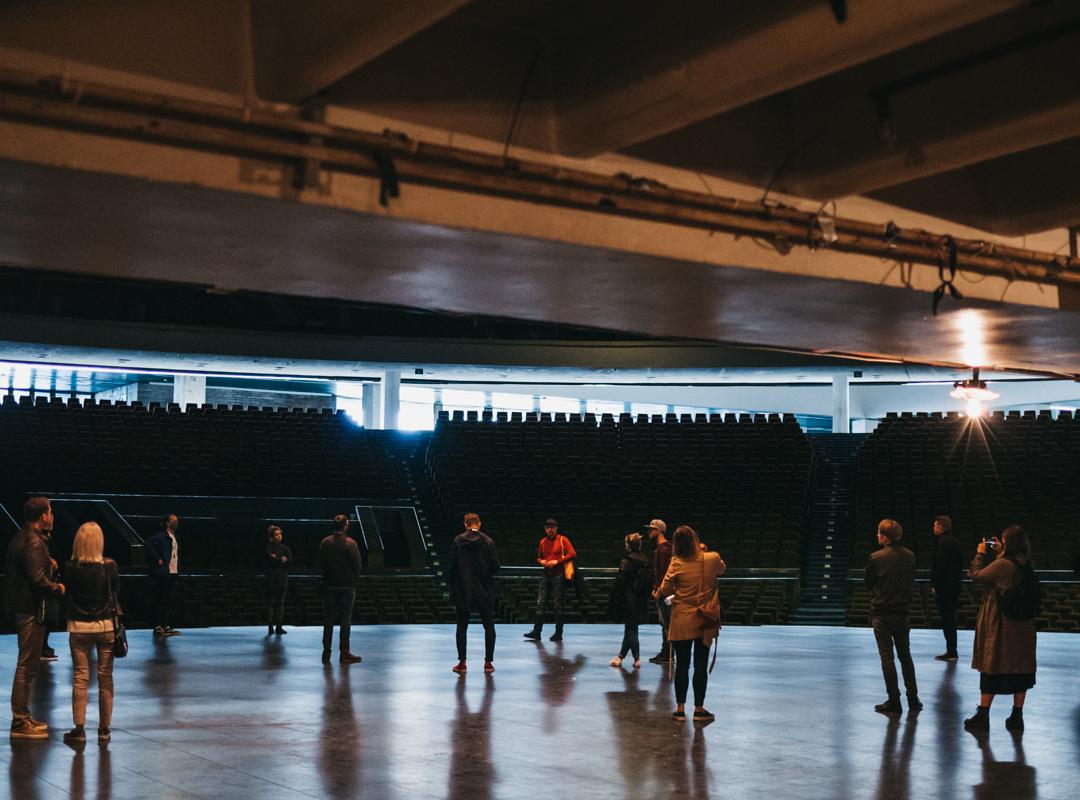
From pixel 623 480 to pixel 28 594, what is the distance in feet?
61.3

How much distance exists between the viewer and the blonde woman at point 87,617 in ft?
26.3

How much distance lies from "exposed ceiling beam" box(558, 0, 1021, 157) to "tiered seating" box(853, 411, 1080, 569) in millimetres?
17971

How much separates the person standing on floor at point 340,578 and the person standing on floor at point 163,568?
13.1 ft

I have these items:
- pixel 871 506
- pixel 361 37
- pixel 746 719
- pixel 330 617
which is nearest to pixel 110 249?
pixel 361 37

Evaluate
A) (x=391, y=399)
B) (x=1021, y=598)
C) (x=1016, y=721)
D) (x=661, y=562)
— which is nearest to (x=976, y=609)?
(x=661, y=562)

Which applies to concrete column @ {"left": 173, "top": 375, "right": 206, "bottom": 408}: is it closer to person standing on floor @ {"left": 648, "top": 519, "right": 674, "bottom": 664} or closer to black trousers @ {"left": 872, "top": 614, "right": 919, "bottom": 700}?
person standing on floor @ {"left": 648, "top": 519, "right": 674, "bottom": 664}

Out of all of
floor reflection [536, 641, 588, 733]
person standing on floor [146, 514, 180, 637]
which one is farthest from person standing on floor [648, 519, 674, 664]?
person standing on floor [146, 514, 180, 637]

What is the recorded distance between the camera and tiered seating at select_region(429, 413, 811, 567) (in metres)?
23.3

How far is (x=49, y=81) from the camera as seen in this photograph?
429 cm

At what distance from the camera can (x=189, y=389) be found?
3544 cm

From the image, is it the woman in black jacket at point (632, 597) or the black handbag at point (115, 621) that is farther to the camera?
the woman in black jacket at point (632, 597)

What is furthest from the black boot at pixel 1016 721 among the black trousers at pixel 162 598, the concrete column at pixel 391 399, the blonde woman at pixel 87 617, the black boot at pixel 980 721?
the concrete column at pixel 391 399

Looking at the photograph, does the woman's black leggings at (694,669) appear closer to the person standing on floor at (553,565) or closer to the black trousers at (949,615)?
the person standing on floor at (553,565)

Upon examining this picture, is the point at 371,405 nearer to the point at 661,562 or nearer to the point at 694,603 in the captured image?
the point at 661,562
